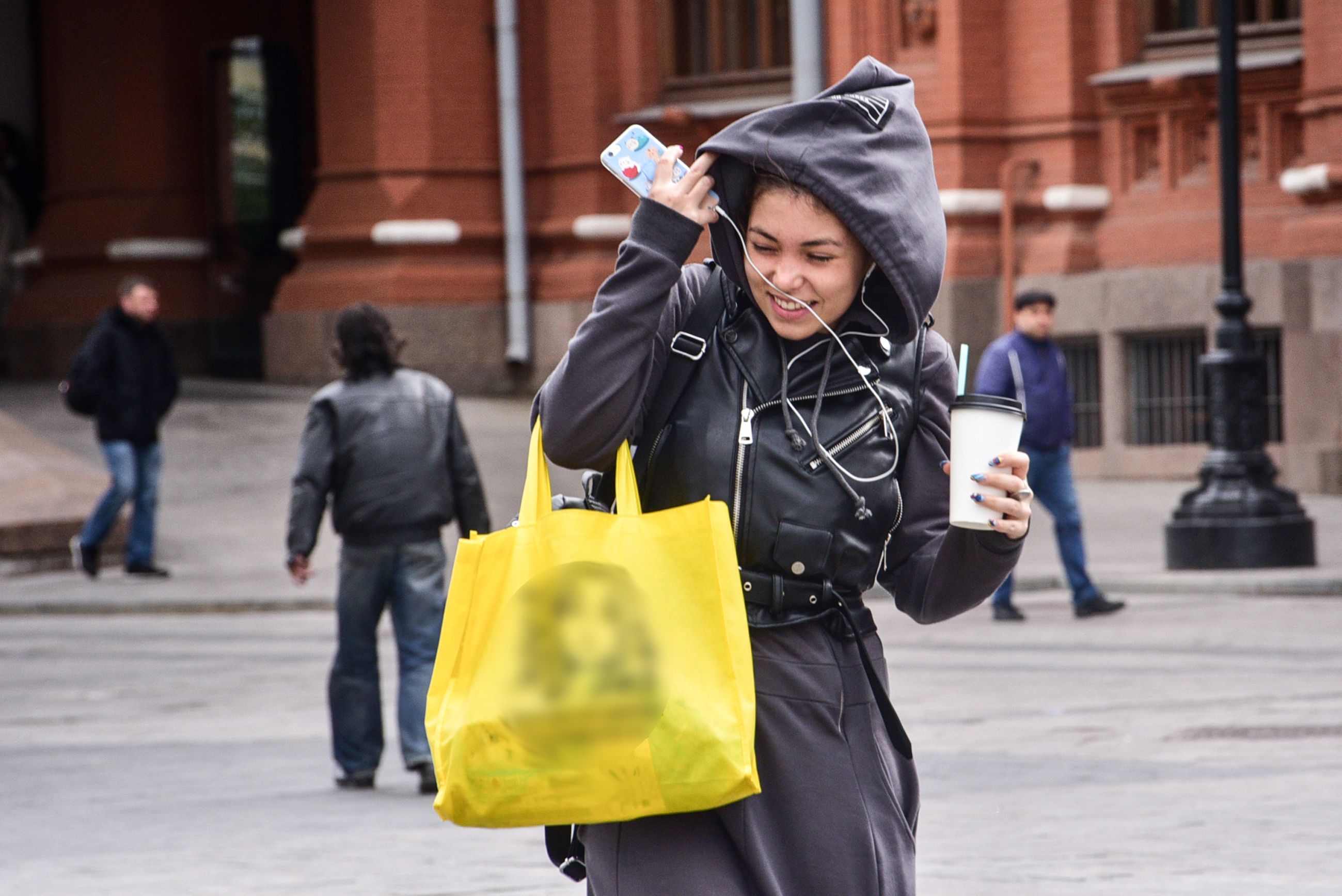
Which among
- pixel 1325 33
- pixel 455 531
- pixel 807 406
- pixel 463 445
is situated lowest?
pixel 455 531

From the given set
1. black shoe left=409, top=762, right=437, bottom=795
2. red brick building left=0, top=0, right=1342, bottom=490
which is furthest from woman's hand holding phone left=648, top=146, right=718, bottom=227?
red brick building left=0, top=0, right=1342, bottom=490

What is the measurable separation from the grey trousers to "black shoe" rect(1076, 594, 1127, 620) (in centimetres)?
871

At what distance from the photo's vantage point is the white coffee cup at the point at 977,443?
9.92 feet

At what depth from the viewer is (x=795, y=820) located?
10.4ft

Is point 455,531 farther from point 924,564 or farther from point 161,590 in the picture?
point 924,564

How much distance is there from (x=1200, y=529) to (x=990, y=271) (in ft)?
21.7

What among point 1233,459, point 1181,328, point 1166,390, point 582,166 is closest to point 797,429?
point 1233,459

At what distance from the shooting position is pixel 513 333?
2194 cm

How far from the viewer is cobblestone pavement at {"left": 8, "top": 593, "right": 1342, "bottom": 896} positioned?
6.19 metres

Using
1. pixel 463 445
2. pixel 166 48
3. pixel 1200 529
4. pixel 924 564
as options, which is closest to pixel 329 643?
pixel 463 445

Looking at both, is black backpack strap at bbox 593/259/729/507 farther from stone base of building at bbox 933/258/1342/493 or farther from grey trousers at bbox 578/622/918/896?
stone base of building at bbox 933/258/1342/493

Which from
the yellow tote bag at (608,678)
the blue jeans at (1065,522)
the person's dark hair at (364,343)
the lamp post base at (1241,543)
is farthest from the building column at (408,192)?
the yellow tote bag at (608,678)

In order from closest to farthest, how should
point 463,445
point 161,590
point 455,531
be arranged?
point 463,445
point 161,590
point 455,531

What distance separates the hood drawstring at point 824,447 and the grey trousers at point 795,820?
0.60ft
